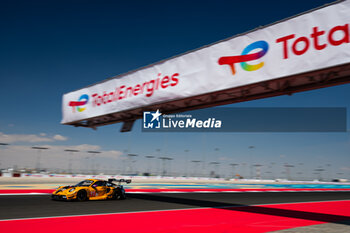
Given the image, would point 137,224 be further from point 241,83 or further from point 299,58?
point 299,58

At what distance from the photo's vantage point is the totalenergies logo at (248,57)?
7.67 meters

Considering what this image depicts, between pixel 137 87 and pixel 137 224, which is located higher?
pixel 137 87

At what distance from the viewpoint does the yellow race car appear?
13273 mm

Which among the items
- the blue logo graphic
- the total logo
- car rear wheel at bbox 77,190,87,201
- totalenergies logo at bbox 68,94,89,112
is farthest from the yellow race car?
the total logo

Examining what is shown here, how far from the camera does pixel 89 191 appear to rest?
14.1 meters

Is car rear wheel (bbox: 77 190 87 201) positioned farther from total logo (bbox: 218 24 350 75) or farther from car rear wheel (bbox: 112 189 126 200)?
total logo (bbox: 218 24 350 75)

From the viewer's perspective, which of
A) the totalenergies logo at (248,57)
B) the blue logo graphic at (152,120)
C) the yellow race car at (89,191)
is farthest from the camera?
the yellow race car at (89,191)

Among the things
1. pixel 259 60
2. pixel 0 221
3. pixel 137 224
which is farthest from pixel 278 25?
pixel 0 221

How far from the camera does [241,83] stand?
7.93 metres

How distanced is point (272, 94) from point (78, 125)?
349 inches

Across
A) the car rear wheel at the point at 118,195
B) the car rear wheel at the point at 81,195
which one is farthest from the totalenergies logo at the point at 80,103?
the car rear wheel at the point at 118,195

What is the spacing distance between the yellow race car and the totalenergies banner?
14.1 ft

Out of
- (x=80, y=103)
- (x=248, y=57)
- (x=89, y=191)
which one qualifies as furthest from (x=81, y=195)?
(x=248, y=57)

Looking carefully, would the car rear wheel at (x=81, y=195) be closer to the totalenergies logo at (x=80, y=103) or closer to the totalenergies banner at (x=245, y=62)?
the totalenergies logo at (x=80, y=103)
